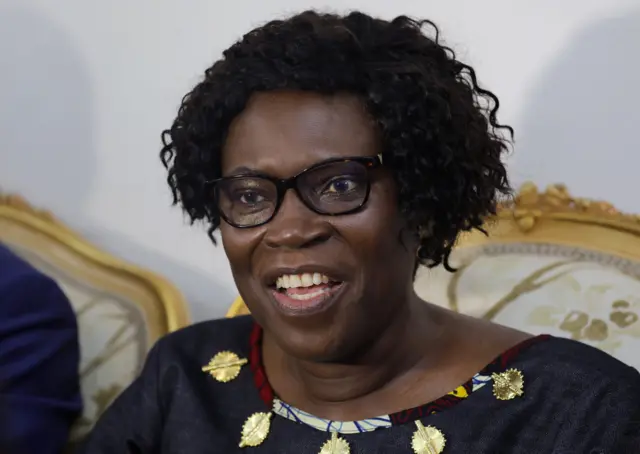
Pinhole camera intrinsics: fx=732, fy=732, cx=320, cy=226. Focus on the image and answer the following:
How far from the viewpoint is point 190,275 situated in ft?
6.04

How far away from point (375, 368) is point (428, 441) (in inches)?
5.0

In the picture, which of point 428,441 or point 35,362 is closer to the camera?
point 428,441

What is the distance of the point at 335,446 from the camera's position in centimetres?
100

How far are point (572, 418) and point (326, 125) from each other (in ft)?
1.62

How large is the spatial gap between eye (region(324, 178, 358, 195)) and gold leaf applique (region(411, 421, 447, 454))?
13.3 inches

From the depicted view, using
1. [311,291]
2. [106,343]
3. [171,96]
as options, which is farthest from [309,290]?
[171,96]

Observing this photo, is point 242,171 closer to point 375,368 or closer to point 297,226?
point 297,226

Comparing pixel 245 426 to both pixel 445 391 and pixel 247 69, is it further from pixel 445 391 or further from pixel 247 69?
pixel 247 69

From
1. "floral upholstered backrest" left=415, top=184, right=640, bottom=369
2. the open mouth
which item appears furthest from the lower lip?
"floral upholstered backrest" left=415, top=184, right=640, bottom=369

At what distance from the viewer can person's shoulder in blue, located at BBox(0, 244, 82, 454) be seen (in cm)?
129

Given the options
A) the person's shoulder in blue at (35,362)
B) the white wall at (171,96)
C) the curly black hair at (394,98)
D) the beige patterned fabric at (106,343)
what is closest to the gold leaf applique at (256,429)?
the curly black hair at (394,98)

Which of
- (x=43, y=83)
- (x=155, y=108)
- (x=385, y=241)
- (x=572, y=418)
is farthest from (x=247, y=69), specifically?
(x=43, y=83)

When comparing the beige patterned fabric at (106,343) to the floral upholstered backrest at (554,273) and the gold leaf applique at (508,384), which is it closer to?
the floral upholstered backrest at (554,273)

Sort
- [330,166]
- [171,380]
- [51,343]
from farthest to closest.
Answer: [51,343] → [171,380] → [330,166]
